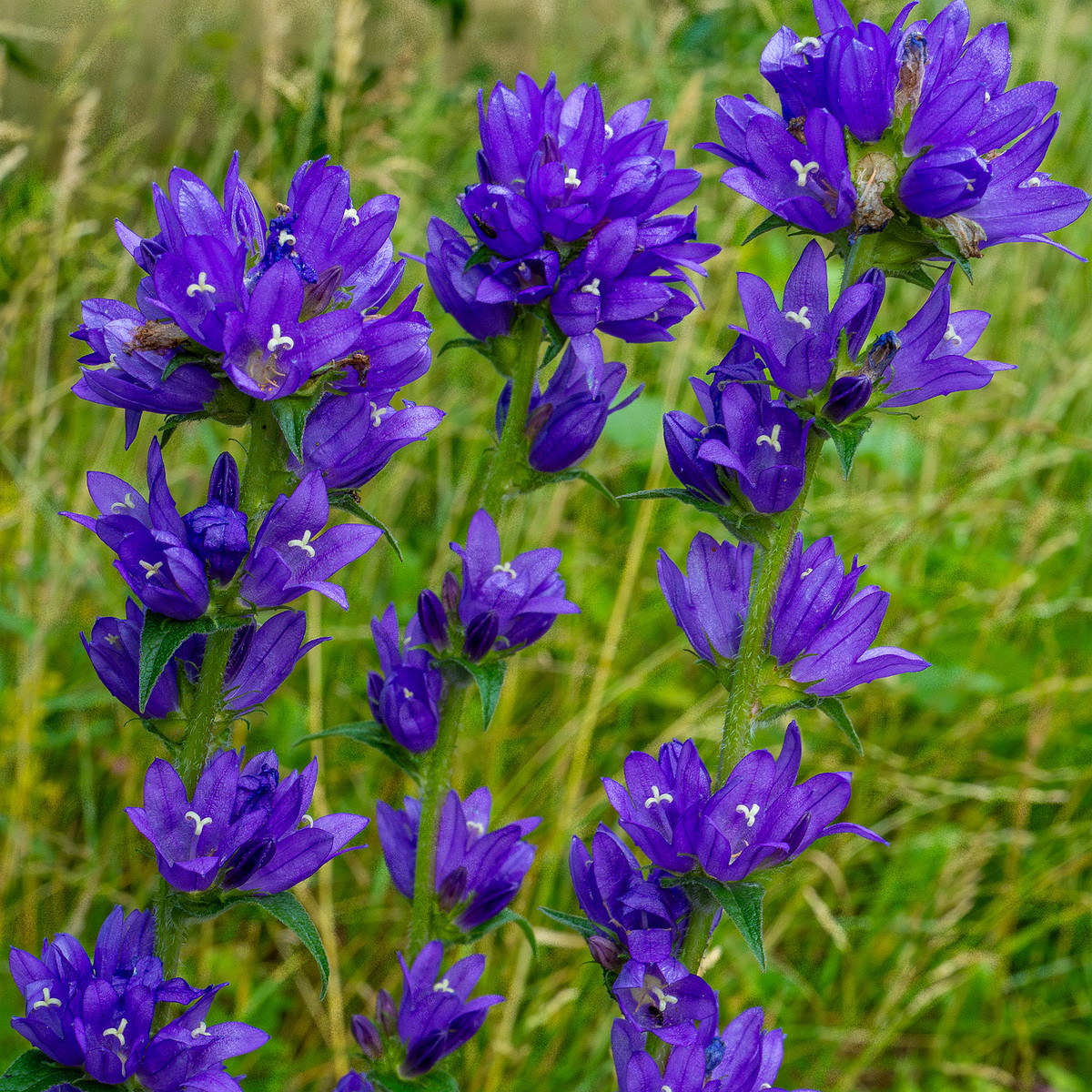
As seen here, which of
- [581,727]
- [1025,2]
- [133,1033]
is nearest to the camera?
[133,1033]

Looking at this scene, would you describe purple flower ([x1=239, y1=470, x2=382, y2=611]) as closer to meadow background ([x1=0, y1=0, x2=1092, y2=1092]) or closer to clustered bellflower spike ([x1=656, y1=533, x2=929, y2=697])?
clustered bellflower spike ([x1=656, y1=533, x2=929, y2=697])

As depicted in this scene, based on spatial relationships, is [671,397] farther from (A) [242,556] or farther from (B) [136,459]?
(B) [136,459]

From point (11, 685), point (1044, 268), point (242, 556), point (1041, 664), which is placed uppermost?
point (1044, 268)

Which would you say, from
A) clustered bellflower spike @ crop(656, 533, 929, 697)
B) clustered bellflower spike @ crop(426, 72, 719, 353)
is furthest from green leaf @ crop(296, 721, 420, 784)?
clustered bellflower spike @ crop(426, 72, 719, 353)

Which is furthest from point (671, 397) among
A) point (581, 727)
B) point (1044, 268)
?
point (1044, 268)

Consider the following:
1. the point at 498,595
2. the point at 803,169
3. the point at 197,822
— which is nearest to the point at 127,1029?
the point at 197,822

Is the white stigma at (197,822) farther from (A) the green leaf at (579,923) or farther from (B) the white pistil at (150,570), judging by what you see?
(A) the green leaf at (579,923)

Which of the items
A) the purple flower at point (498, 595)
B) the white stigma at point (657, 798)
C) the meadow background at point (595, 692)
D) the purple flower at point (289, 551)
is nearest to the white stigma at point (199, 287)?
the purple flower at point (289, 551)

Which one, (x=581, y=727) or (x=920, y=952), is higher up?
(x=581, y=727)
